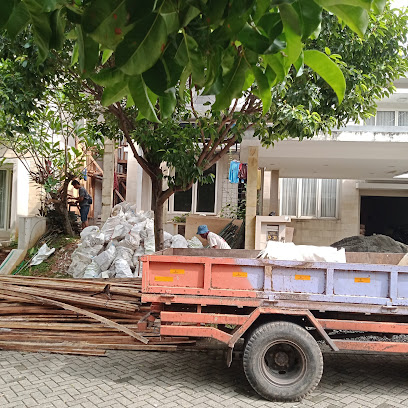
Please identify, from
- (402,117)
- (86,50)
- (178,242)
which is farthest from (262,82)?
(402,117)

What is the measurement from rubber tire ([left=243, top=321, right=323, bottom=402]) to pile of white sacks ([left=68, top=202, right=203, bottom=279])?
438 cm

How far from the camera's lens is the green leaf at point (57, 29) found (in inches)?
49.4

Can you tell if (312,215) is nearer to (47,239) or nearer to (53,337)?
(47,239)

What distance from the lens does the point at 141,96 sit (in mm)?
1375

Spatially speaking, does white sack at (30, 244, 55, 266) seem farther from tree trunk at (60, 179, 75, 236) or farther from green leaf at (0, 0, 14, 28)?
green leaf at (0, 0, 14, 28)

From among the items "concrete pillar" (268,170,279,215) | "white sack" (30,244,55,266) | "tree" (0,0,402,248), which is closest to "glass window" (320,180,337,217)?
"concrete pillar" (268,170,279,215)

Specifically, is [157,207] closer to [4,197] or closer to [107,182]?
[107,182]

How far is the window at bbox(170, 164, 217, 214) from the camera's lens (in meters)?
15.1

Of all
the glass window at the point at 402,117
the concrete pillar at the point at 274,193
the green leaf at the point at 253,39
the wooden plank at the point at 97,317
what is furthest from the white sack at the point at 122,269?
the glass window at the point at 402,117

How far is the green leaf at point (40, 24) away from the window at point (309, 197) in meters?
14.4

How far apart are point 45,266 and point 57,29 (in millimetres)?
9153

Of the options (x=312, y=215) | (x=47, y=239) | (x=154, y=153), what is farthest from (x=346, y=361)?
(x=312, y=215)

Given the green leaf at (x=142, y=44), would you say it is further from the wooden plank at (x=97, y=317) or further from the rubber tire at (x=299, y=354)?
the wooden plank at (x=97, y=317)

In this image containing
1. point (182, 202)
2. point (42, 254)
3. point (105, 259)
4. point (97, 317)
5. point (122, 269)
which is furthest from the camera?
point (182, 202)
